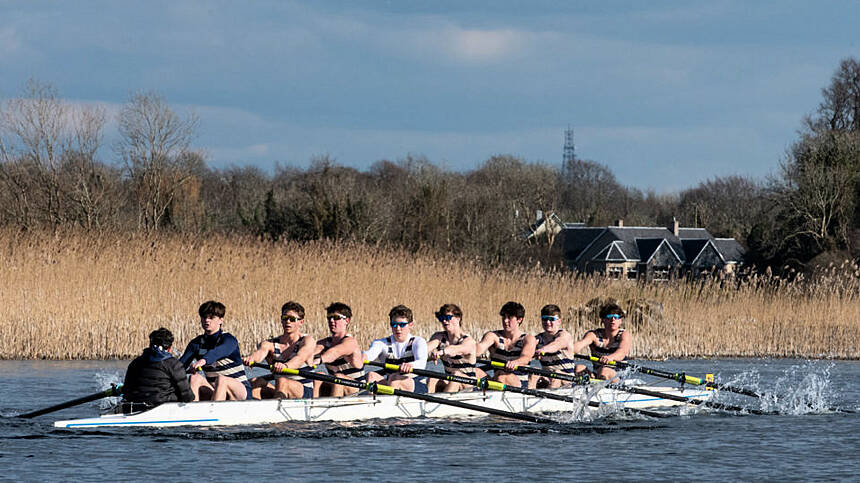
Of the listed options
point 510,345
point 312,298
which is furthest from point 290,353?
point 312,298

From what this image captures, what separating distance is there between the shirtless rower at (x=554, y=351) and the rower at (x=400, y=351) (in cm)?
195

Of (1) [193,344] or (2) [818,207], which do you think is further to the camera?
(2) [818,207]

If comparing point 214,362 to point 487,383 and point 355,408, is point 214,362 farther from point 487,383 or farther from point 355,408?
point 487,383

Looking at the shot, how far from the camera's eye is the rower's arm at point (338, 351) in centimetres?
1364

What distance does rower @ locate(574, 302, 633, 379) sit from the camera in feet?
51.3

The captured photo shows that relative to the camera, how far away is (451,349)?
46.9 ft

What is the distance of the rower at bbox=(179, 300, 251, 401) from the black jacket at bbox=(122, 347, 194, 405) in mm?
574

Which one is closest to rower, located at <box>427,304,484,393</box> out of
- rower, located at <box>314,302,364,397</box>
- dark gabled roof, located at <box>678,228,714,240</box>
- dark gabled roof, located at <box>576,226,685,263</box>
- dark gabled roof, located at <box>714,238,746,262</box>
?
rower, located at <box>314,302,364,397</box>

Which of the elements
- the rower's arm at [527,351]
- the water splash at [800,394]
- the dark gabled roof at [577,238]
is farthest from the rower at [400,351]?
the dark gabled roof at [577,238]

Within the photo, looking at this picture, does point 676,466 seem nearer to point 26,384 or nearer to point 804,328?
point 26,384

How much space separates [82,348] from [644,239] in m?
59.1

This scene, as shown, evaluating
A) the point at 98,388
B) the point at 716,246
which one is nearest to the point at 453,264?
the point at 98,388

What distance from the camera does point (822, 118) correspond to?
54031mm

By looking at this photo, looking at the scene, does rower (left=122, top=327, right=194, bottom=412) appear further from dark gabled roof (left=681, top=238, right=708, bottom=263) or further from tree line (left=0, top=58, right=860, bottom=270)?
dark gabled roof (left=681, top=238, right=708, bottom=263)
